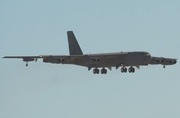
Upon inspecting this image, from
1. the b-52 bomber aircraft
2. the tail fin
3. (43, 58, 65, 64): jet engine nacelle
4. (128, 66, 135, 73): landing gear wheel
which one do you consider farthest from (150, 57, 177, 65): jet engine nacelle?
(43, 58, 65, 64): jet engine nacelle

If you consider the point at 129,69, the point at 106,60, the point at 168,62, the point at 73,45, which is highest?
the point at 73,45

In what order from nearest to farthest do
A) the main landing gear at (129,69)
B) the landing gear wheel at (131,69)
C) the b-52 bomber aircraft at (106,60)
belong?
the b-52 bomber aircraft at (106,60) < the main landing gear at (129,69) < the landing gear wheel at (131,69)

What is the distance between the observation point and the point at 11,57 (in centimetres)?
7944

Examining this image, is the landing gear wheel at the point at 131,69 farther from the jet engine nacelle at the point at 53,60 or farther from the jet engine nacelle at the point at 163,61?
the jet engine nacelle at the point at 53,60

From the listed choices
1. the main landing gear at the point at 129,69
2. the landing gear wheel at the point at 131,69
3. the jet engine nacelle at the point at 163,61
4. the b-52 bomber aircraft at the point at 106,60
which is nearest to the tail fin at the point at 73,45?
the b-52 bomber aircraft at the point at 106,60

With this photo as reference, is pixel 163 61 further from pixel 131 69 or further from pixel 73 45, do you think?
pixel 73 45

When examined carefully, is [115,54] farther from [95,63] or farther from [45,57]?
[45,57]

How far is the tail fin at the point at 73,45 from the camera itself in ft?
286

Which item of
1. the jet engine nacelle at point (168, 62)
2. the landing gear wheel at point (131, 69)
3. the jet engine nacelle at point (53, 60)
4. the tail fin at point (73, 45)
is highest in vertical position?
the tail fin at point (73, 45)

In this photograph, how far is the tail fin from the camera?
87.3 metres

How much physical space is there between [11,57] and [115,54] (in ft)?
45.3

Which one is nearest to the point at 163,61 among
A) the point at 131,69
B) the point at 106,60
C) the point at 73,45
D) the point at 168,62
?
the point at 168,62

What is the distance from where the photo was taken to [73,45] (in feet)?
289

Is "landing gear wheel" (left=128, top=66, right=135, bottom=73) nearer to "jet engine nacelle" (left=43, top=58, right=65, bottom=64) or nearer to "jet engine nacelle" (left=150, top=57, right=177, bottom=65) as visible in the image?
"jet engine nacelle" (left=150, top=57, right=177, bottom=65)
